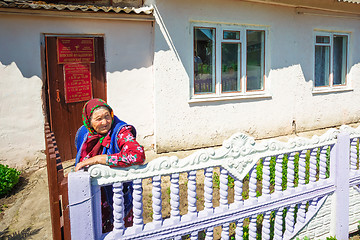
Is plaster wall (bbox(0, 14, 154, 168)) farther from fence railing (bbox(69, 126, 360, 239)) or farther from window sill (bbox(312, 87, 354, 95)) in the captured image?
window sill (bbox(312, 87, 354, 95))

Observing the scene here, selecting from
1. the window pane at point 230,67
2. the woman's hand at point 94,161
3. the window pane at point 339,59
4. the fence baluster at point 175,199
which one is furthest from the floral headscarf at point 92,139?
the window pane at point 339,59

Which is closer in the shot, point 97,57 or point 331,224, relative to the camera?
point 331,224

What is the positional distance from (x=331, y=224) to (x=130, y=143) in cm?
221

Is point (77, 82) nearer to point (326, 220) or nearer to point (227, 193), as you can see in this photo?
point (227, 193)

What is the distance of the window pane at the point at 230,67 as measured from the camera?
6.96 m

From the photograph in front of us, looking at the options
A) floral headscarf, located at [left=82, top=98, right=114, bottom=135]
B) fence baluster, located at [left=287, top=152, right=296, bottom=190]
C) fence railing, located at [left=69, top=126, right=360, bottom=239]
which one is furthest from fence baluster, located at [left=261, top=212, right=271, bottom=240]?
floral headscarf, located at [left=82, top=98, right=114, bottom=135]

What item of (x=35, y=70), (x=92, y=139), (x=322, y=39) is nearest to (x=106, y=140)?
(x=92, y=139)

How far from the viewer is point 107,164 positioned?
205 centimetres

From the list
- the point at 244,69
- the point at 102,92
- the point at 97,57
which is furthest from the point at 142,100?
the point at 244,69

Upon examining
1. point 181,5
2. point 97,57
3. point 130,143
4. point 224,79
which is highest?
point 181,5

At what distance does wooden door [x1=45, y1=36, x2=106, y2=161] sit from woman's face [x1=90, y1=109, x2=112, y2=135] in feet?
11.6

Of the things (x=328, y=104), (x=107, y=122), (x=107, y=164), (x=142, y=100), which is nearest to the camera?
(x=107, y=164)

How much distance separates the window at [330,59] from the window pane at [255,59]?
207cm

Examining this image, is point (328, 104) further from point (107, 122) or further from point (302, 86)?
point (107, 122)
